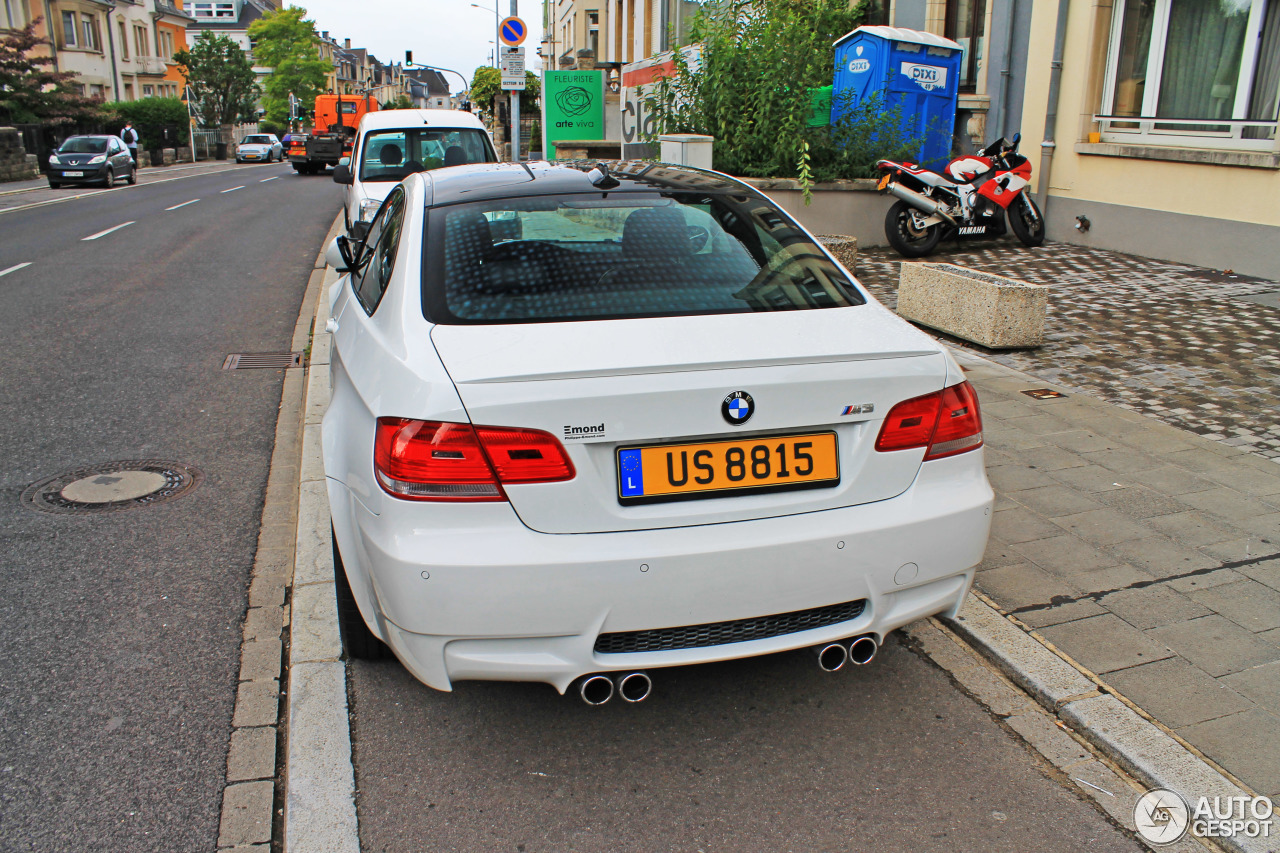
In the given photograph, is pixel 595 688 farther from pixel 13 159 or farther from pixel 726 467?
pixel 13 159

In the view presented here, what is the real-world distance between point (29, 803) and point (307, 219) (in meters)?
19.3

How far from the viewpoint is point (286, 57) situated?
3536 inches

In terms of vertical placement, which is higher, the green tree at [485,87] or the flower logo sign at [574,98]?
the green tree at [485,87]

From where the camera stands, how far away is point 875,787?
2.92 m

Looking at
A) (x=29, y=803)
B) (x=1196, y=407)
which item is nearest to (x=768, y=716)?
(x=29, y=803)

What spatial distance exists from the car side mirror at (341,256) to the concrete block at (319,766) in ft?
6.31

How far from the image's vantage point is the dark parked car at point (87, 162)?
30.0 meters

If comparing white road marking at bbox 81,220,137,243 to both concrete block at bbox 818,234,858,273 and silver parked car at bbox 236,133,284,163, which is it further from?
silver parked car at bbox 236,133,284,163

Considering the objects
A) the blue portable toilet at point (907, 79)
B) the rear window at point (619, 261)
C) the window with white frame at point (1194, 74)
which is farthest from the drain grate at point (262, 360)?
the window with white frame at point (1194, 74)

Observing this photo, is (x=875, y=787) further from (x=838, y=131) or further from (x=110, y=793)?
(x=838, y=131)

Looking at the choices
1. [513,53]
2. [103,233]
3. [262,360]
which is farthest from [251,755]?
[513,53]

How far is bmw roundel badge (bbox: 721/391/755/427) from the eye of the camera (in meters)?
2.68

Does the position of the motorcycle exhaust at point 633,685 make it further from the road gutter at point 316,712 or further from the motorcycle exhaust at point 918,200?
the motorcycle exhaust at point 918,200

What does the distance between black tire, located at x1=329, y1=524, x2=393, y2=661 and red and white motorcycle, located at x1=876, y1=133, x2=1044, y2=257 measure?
376 inches
